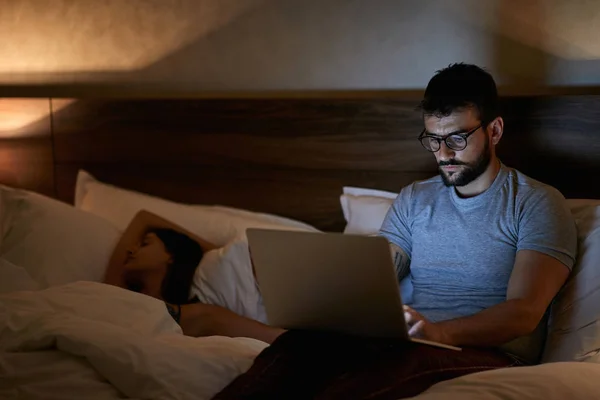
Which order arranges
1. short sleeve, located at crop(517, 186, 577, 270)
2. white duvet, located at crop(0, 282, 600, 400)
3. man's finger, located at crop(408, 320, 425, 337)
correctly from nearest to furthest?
white duvet, located at crop(0, 282, 600, 400) < man's finger, located at crop(408, 320, 425, 337) < short sleeve, located at crop(517, 186, 577, 270)

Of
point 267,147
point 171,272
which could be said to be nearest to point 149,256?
point 171,272

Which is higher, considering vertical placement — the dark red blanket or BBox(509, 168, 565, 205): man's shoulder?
BBox(509, 168, 565, 205): man's shoulder

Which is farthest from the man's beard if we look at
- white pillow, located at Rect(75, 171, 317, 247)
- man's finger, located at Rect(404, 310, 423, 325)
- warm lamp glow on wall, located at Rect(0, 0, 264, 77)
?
warm lamp glow on wall, located at Rect(0, 0, 264, 77)

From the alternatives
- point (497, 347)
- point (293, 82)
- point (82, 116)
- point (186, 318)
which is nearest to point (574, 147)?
point (497, 347)

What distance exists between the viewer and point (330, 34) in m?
2.72

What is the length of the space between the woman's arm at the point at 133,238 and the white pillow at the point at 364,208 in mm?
451

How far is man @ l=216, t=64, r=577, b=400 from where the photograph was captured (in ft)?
5.42

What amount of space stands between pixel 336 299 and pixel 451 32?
4.05 ft

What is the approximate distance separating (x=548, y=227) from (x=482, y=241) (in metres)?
0.17

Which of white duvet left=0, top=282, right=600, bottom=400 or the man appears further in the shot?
the man

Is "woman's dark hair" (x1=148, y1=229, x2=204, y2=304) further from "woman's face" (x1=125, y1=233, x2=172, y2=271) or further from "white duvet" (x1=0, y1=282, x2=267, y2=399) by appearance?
"white duvet" (x1=0, y1=282, x2=267, y2=399)

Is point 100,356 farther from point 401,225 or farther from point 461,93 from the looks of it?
point 461,93

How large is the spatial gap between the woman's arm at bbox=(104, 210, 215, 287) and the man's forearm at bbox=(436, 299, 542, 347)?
95 centimetres

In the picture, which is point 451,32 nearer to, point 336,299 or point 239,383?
point 336,299
